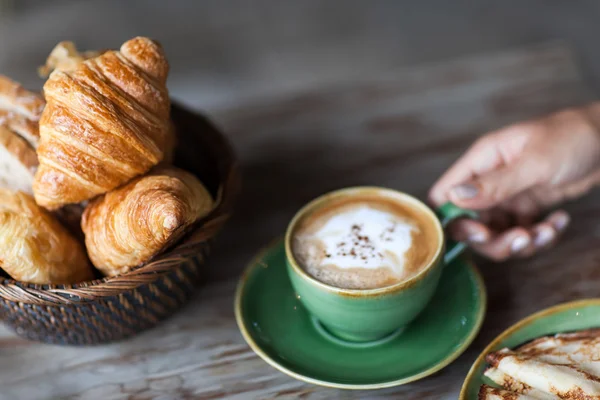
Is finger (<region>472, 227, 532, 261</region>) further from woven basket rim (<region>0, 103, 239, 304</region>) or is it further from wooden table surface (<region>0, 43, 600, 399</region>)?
woven basket rim (<region>0, 103, 239, 304</region>)

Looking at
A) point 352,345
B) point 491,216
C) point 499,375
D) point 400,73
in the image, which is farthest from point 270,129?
point 499,375

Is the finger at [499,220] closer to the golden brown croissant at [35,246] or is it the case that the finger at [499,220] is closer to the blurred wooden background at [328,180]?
the blurred wooden background at [328,180]

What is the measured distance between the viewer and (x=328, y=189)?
3.94 feet

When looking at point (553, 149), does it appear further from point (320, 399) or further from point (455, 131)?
point (320, 399)

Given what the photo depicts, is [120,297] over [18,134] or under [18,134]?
under

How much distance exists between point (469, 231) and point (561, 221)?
6.1 inches

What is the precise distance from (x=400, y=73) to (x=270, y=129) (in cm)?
37

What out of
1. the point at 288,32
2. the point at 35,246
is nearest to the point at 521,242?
the point at 35,246

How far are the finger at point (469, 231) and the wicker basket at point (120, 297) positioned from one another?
0.39 meters

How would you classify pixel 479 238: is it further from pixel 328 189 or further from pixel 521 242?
pixel 328 189

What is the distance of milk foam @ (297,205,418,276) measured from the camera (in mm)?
847

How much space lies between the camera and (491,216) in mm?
1204

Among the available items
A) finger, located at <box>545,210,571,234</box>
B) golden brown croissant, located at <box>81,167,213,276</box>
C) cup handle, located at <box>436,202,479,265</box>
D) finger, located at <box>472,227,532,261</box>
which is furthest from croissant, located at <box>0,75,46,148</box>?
finger, located at <box>545,210,571,234</box>

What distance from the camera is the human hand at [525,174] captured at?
101 cm
